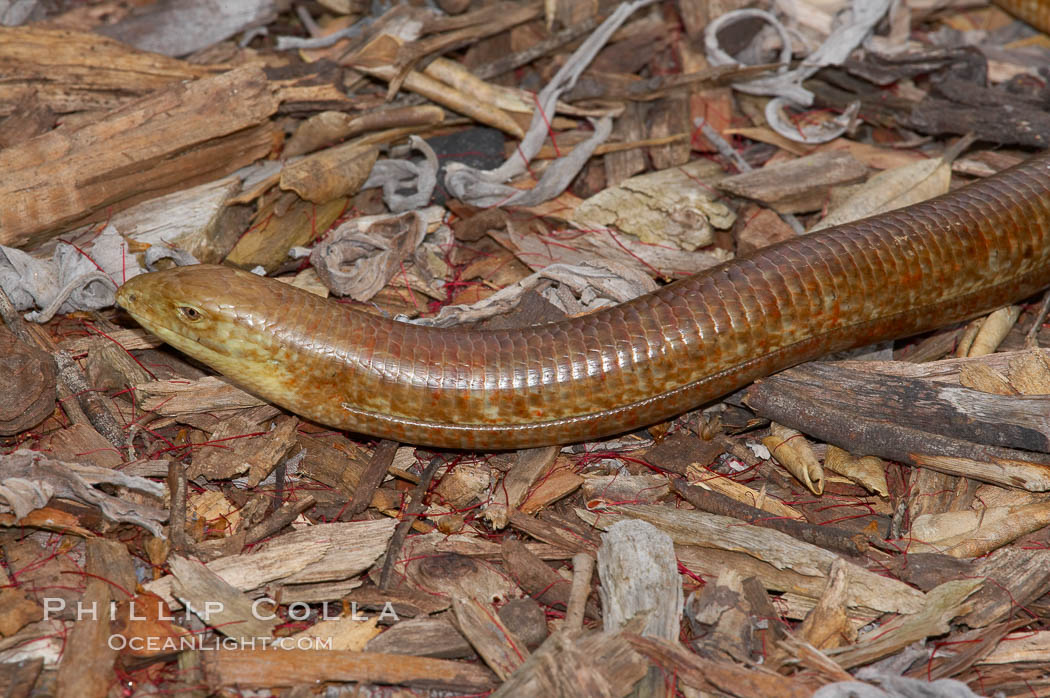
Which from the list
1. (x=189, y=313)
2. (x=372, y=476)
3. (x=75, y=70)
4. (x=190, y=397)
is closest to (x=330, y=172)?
(x=189, y=313)

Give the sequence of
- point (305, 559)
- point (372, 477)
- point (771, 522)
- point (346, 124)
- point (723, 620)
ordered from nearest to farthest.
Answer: point (723, 620), point (305, 559), point (771, 522), point (372, 477), point (346, 124)

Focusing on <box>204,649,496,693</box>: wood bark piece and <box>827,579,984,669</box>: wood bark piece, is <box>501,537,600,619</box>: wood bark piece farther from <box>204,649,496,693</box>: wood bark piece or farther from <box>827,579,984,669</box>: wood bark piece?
<box>827,579,984,669</box>: wood bark piece

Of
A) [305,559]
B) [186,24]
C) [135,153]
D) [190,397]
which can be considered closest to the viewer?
[305,559]

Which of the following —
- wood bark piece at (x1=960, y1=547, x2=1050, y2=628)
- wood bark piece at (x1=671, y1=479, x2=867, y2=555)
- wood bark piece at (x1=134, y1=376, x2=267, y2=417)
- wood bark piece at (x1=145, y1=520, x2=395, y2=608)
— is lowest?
wood bark piece at (x1=960, y1=547, x2=1050, y2=628)

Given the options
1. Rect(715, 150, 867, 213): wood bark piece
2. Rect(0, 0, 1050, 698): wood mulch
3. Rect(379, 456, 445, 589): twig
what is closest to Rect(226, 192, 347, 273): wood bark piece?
Rect(0, 0, 1050, 698): wood mulch

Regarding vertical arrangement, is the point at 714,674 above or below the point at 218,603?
below

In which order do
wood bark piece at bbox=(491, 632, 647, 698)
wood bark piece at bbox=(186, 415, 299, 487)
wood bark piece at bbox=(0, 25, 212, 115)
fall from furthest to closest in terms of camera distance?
wood bark piece at bbox=(0, 25, 212, 115)
wood bark piece at bbox=(186, 415, 299, 487)
wood bark piece at bbox=(491, 632, 647, 698)

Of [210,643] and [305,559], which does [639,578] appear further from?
[210,643]
